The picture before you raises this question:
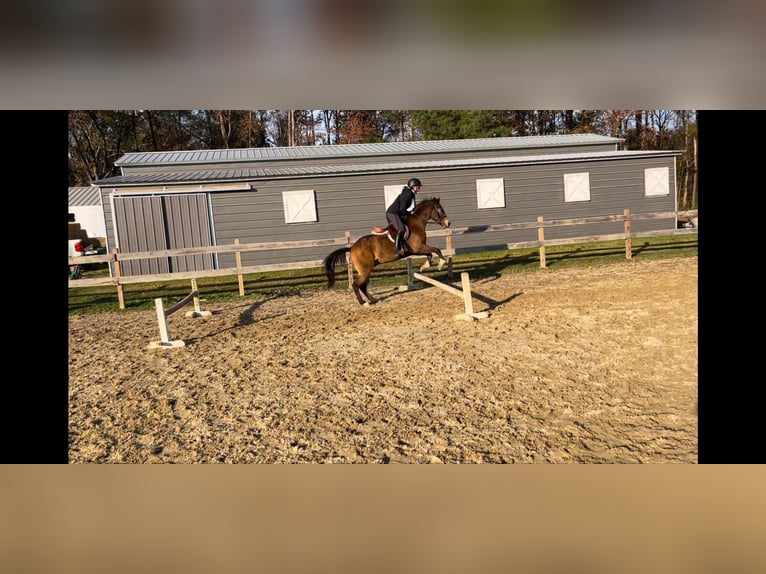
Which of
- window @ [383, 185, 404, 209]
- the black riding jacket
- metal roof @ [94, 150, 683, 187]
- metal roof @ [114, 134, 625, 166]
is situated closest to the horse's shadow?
the black riding jacket

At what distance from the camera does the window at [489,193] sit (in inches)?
380

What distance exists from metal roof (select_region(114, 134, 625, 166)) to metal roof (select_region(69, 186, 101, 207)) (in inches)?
145

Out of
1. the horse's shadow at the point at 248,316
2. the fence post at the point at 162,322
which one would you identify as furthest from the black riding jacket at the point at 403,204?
the fence post at the point at 162,322

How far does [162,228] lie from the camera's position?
345 inches

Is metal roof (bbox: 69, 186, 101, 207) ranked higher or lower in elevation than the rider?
higher

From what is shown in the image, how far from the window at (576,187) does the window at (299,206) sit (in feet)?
16.4

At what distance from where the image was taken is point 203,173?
9086 millimetres

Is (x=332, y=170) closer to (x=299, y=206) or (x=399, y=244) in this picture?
(x=299, y=206)

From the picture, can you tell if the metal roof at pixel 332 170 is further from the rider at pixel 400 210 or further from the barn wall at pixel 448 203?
the rider at pixel 400 210

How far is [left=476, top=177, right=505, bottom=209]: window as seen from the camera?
31.7 feet

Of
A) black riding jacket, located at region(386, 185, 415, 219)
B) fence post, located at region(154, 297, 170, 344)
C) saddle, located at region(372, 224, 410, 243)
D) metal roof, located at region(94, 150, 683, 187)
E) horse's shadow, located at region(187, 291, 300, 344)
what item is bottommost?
horse's shadow, located at region(187, 291, 300, 344)

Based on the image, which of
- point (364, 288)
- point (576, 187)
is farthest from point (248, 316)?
point (576, 187)

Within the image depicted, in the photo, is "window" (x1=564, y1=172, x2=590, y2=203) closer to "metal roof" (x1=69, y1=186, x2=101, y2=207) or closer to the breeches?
the breeches

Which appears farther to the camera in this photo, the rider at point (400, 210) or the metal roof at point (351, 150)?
the metal roof at point (351, 150)
